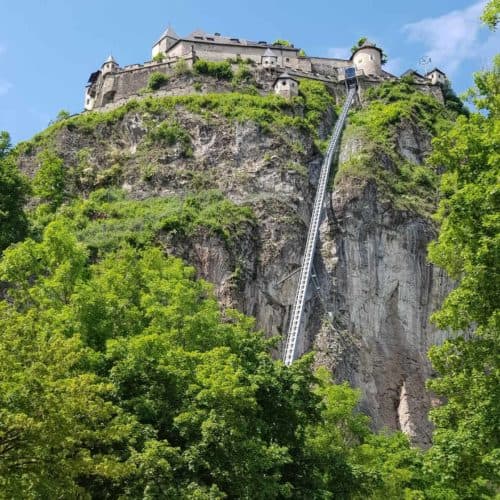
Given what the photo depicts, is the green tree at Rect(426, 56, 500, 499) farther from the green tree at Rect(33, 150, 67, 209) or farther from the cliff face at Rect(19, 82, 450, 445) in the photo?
the green tree at Rect(33, 150, 67, 209)

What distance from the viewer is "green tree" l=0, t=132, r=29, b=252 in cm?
3722

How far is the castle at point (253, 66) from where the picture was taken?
60375 millimetres

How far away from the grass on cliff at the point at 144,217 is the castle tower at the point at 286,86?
47.8 ft

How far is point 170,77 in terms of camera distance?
193 feet

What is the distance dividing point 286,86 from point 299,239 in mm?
17094

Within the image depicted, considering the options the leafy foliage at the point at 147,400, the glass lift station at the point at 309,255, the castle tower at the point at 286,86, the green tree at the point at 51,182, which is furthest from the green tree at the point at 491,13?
the castle tower at the point at 286,86

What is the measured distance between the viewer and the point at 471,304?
1934 centimetres

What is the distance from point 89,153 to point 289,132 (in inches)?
511

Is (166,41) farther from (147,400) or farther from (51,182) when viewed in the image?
(147,400)

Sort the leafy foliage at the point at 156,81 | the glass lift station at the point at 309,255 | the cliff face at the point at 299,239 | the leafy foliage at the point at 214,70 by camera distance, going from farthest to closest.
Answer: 1. the leafy foliage at the point at 214,70
2. the leafy foliage at the point at 156,81
3. the cliff face at the point at 299,239
4. the glass lift station at the point at 309,255

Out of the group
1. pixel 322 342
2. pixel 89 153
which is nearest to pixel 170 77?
pixel 89 153

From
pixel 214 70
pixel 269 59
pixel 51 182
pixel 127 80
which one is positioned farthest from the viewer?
pixel 269 59

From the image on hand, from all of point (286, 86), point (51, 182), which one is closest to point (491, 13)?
point (51, 182)

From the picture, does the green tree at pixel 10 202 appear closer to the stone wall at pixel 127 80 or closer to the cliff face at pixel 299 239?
the cliff face at pixel 299 239
